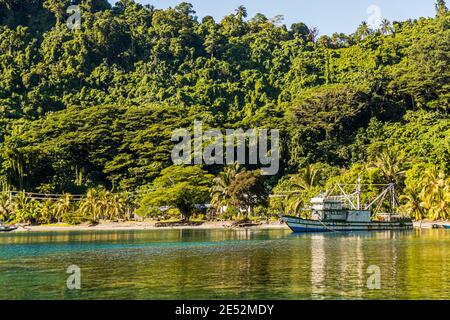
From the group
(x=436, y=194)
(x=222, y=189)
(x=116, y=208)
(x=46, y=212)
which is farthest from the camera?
(x=46, y=212)

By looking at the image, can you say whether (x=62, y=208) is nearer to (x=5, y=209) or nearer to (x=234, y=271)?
(x=5, y=209)

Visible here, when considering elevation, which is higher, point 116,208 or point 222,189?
point 222,189

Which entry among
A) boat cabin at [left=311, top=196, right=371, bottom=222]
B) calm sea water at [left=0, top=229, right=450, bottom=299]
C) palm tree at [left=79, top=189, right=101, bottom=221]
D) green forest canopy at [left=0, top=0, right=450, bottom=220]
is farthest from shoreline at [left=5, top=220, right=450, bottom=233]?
calm sea water at [left=0, top=229, right=450, bottom=299]

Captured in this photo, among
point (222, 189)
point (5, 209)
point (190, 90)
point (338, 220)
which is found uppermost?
point (190, 90)

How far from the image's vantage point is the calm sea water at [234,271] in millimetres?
28531

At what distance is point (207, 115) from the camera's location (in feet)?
429

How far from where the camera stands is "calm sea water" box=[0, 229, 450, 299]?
93.6 feet

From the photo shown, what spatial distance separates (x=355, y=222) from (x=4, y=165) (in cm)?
6818

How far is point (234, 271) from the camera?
35750mm

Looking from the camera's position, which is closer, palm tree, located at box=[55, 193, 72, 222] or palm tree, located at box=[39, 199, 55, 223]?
palm tree, located at box=[39, 199, 55, 223]

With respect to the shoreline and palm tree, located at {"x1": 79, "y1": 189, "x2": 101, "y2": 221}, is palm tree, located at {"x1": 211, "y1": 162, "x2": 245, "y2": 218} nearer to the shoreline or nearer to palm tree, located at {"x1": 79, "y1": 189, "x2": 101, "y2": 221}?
the shoreline

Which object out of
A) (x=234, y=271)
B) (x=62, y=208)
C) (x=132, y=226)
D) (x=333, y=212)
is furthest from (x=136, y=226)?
(x=234, y=271)

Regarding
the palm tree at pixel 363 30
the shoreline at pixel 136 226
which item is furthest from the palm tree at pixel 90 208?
the palm tree at pixel 363 30
